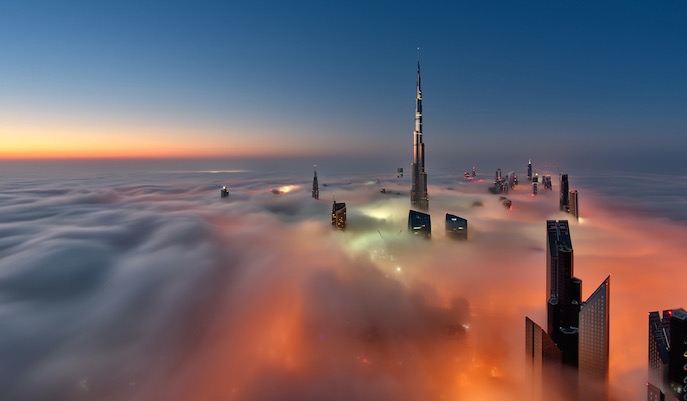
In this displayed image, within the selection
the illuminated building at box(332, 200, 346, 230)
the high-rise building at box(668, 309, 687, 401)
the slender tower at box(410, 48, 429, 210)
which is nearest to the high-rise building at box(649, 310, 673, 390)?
the high-rise building at box(668, 309, 687, 401)

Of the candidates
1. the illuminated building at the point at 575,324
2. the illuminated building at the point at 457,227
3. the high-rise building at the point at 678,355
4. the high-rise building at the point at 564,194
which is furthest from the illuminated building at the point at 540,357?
the high-rise building at the point at 564,194

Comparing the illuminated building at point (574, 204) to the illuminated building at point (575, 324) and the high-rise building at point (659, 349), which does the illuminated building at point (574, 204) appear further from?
the high-rise building at point (659, 349)

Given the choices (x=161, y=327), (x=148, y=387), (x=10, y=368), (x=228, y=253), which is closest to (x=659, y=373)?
(x=148, y=387)

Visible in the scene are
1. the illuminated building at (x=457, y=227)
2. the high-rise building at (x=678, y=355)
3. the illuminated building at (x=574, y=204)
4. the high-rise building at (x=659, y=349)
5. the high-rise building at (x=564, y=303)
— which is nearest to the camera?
the high-rise building at (x=678, y=355)

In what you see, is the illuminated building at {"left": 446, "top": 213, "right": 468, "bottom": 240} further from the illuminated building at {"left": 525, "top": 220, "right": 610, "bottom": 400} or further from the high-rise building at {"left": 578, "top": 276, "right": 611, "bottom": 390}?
the high-rise building at {"left": 578, "top": 276, "right": 611, "bottom": 390}

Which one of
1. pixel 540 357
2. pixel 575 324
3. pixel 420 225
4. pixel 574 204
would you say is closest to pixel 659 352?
pixel 575 324

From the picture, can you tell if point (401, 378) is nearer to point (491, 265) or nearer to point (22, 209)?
point (491, 265)
